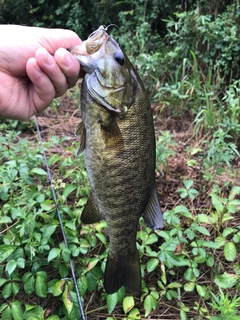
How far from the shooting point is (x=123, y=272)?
5.99 ft

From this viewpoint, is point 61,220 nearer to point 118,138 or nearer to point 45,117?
point 118,138

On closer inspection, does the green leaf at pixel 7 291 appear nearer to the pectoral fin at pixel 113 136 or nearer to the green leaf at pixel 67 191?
the green leaf at pixel 67 191

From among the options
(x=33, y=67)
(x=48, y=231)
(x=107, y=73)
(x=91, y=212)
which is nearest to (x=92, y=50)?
(x=107, y=73)

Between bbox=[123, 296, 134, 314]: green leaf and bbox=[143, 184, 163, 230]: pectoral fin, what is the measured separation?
2.86 feet

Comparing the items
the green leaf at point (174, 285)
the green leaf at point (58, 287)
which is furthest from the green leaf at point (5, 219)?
the green leaf at point (174, 285)

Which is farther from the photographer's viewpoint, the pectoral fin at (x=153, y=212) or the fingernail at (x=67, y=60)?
the pectoral fin at (x=153, y=212)

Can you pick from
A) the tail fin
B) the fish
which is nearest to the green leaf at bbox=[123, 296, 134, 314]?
the tail fin

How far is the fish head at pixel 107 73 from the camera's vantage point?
57.8 inches

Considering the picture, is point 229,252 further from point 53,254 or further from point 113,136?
point 113,136

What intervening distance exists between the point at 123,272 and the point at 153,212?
1.27 feet

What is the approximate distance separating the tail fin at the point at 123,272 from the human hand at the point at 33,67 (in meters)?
0.88

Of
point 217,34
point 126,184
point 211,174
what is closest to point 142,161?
point 126,184

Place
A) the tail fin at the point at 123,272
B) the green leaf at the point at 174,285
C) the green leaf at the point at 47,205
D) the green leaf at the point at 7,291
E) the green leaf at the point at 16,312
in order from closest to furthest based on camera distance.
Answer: the tail fin at the point at 123,272 < the green leaf at the point at 16,312 < the green leaf at the point at 7,291 < the green leaf at the point at 174,285 < the green leaf at the point at 47,205

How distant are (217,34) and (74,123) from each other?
7.38 ft
